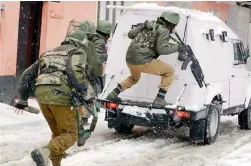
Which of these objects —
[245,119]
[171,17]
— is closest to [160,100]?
[171,17]

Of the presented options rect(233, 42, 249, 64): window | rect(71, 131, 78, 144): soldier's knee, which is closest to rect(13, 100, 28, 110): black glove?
rect(71, 131, 78, 144): soldier's knee

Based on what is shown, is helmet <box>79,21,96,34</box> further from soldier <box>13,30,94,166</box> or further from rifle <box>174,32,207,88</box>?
rifle <box>174,32,207,88</box>

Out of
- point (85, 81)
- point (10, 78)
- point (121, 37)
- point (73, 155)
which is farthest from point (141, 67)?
point (10, 78)

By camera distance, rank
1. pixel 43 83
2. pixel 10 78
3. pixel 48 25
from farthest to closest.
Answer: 1. pixel 48 25
2. pixel 10 78
3. pixel 43 83

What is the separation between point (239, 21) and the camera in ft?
77.1

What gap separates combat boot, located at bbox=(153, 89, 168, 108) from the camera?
8453mm

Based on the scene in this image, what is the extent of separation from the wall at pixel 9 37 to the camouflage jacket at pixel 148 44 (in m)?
4.27

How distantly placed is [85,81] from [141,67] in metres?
2.95

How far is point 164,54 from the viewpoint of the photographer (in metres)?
8.23

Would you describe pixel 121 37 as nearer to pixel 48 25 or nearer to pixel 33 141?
pixel 33 141

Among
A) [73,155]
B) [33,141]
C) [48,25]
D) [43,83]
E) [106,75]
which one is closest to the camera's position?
[43,83]

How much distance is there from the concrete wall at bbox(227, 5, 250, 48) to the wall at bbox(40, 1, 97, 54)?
1057cm

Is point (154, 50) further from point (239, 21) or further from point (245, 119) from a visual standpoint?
point (239, 21)

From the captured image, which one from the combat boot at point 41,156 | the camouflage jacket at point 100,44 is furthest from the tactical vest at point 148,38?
the combat boot at point 41,156
